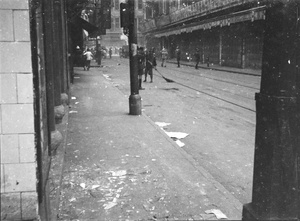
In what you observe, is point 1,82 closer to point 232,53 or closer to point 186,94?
point 186,94

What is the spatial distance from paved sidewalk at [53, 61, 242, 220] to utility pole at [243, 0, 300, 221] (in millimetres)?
941

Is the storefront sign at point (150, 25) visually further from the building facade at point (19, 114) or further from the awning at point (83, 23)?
the building facade at point (19, 114)

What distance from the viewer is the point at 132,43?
10133 millimetres

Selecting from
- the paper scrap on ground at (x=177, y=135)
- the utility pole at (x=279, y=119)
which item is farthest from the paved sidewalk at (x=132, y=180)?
the utility pole at (x=279, y=119)

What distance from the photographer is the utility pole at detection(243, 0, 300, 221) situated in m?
2.99

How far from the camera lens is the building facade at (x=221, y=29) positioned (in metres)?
27.7

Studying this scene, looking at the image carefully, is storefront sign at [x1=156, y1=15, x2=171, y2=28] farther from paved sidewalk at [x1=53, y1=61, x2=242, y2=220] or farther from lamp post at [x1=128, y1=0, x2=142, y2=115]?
paved sidewalk at [x1=53, y1=61, x2=242, y2=220]

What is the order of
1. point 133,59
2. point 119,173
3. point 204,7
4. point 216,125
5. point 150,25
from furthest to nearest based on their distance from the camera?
point 150,25, point 204,7, point 133,59, point 216,125, point 119,173

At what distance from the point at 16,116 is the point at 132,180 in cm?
A: 226

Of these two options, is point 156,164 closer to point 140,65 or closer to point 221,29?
point 140,65

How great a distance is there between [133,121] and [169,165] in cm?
388

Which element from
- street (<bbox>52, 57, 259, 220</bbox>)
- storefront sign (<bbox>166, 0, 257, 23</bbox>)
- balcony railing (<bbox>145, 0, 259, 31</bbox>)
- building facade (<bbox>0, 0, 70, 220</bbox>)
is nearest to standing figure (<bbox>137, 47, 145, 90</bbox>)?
street (<bbox>52, 57, 259, 220</bbox>)

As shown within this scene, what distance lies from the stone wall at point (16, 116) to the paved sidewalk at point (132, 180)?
62 centimetres

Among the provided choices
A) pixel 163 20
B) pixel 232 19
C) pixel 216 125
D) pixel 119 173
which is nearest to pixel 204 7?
pixel 232 19
